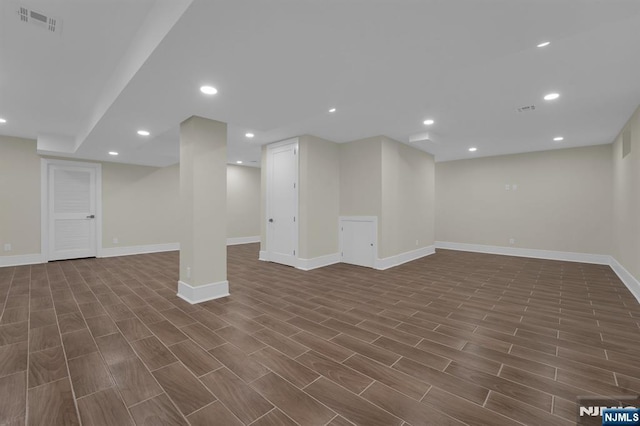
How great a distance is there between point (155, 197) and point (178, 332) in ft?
20.0

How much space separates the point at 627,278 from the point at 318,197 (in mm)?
5104

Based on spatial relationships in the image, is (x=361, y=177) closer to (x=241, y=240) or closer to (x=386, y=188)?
(x=386, y=188)

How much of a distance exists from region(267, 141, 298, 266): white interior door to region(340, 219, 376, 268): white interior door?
3.74ft

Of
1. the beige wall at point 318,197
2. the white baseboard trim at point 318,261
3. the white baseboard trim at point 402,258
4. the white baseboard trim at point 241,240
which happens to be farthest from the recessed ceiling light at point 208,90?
the white baseboard trim at point 241,240

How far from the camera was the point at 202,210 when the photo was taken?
3410mm

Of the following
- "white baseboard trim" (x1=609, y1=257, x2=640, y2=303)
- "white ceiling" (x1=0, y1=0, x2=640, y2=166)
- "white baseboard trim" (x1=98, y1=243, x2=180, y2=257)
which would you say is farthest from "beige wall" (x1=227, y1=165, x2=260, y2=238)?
"white baseboard trim" (x1=609, y1=257, x2=640, y2=303)

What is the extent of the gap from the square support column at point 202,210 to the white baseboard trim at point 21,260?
463cm

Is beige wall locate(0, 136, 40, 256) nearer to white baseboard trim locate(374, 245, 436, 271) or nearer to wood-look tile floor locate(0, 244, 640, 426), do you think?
wood-look tile floor locate(0, 244, 640, 426)

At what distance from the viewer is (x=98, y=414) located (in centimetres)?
150

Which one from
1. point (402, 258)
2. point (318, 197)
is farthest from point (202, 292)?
point (402, 258)

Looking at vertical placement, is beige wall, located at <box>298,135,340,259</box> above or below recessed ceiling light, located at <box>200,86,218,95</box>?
below

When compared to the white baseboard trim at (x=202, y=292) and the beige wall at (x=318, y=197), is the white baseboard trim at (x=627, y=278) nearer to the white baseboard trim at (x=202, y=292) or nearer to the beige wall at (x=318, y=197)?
the beige wall at (x=318, y=197)

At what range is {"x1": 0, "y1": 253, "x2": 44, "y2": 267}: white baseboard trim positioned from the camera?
532 cm

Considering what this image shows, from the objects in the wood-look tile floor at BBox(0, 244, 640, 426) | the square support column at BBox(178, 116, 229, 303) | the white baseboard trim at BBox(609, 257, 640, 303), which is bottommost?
the wood-look tile floor at BBox(0, 244, 640, 426)
